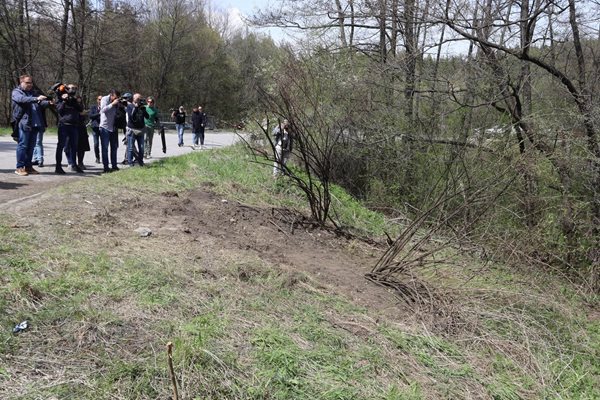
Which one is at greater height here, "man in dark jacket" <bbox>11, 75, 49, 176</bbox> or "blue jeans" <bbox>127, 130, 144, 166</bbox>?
"man in dark jacket" <bbox>11, 75, 49, 176</bbox>

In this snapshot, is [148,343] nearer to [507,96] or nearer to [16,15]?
[507,96]

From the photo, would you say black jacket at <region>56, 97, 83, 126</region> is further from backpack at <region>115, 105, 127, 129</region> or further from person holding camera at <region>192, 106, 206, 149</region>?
person holding camera at <region>192, 106, 206, 149</region>

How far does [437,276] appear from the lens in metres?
7.38

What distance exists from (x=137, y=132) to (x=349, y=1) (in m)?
6.07

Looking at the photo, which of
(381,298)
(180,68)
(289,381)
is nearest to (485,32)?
(381,298)

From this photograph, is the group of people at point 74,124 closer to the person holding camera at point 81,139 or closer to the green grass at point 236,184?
the person holding camera at point 81,139

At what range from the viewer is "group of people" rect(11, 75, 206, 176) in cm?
917

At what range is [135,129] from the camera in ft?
38.7

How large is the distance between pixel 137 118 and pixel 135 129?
31cm

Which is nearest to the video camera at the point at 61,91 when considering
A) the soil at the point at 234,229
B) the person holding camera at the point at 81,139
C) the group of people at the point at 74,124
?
the group of people at the point at 74,124

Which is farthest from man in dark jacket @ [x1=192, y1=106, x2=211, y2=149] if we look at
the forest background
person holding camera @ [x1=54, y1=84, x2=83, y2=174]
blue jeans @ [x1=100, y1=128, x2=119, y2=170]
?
person holding camera @ [x1=54, y1=84, x2=83, y2=174]

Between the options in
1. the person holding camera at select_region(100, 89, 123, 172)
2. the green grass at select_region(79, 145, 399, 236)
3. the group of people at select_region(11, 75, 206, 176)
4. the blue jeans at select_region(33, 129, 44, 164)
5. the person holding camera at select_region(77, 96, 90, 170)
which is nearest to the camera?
the group of people at select_region(11, 75, 206, 176)

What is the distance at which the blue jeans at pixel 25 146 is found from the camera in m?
9.12

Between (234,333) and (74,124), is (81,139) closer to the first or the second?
(74,124)
